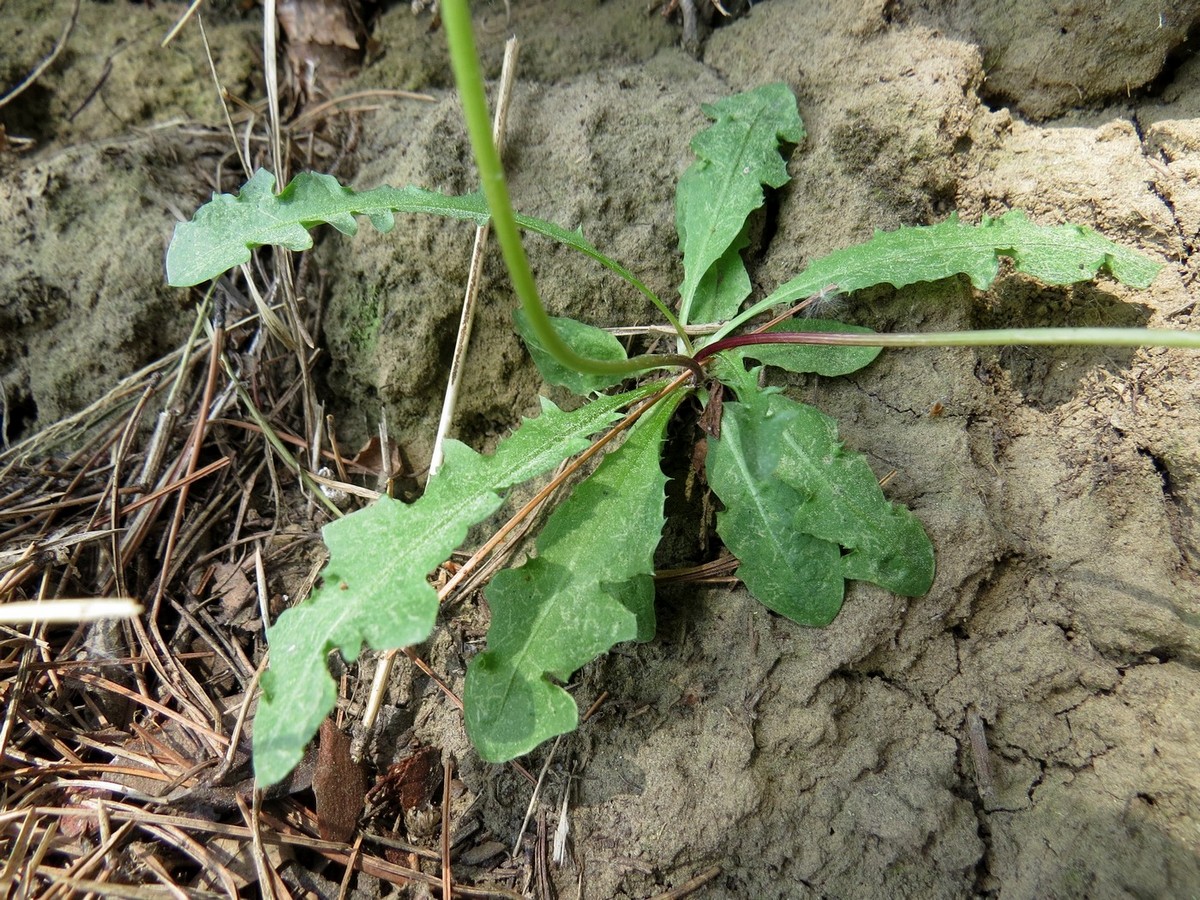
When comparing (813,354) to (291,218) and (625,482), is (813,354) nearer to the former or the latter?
(625,482)

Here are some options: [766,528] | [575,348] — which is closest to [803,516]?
[766,528]

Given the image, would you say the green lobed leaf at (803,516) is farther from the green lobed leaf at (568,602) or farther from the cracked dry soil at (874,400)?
the green lobed leaf at (568,602)

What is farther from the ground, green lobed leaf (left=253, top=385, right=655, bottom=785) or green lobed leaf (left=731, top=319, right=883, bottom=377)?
green lobed leaf (left=731, top=319, right=883, bottom=377)

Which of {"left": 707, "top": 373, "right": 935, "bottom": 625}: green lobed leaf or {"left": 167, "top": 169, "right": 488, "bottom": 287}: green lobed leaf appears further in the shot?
{"left": 167, "top": 169, "right": 488, "bottom": 287}: green lobed leaf

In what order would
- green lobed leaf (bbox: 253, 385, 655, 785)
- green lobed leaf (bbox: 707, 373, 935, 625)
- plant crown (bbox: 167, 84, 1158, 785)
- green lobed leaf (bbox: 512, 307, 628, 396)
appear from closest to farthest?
green lobed leaf (bbox: 253, 385, 655, 785) < plant crown (bbox: 167, 84, 1158, 785) < green lobed leaf (bbox: 707, 373, 935, 625) < green lobed leaf (bbox: 512, 307, 628, 396)

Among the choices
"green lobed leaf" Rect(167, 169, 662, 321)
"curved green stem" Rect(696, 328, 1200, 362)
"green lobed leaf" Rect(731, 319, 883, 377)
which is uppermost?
"green lobed leaf" Rect(167, 169, 662, 321)

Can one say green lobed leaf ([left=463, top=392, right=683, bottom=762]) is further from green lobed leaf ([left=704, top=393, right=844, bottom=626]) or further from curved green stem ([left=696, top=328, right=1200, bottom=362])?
curved green stem ([left=696, top=328, right=1200, bottom=362])

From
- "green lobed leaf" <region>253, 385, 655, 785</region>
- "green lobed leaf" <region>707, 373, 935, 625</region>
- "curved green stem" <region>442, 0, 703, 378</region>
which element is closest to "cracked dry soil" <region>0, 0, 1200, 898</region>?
"green lobed leaf" <region>707, 373, 935, 625</region>
